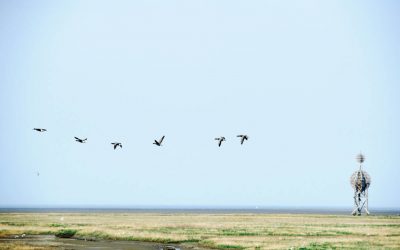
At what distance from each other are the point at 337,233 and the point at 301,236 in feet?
19.5

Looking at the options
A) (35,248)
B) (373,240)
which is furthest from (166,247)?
(373,240)

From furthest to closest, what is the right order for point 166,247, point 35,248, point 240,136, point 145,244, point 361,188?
1. point 361,188
2. point 145,244
3. point 166,247
4. point 35,248
5. point 240,136

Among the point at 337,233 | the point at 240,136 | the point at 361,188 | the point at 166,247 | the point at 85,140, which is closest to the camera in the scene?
the point at 240,136

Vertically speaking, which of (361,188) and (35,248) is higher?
(361,188)

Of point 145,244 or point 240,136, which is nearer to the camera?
point 240,136

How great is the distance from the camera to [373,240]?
51.8 meters

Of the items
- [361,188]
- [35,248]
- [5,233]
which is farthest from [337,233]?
[361,188]

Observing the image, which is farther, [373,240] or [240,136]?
[373,240]

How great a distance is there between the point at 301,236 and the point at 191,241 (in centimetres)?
1273

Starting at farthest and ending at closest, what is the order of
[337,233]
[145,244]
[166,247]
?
[337,233]
[145,244]
[166,247]

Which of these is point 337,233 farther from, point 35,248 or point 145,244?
point 35,248

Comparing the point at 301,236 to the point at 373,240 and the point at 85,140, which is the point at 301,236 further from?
the point at 85,140

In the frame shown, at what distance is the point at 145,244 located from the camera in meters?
55.2

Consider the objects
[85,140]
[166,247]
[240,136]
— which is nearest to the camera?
[240,136]
